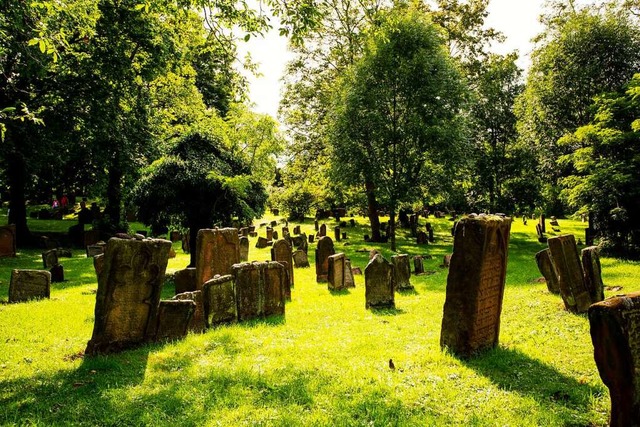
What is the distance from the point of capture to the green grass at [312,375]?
14.7 ft

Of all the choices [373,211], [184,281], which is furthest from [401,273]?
[373,211]

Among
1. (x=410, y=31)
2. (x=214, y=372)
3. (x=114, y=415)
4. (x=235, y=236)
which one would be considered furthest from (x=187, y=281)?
(x=410, y=31)

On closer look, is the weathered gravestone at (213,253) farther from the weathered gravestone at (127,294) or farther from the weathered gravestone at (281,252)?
the weathered gravestone at (127,294)

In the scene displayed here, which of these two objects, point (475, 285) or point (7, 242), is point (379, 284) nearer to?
point (475, 285)

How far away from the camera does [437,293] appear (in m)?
11.9

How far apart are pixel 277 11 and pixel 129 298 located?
622 cm

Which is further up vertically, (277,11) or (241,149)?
(241,149)

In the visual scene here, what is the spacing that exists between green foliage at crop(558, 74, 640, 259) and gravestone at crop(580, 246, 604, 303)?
10.3 meters

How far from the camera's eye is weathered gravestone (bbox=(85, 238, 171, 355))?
6.68 metres

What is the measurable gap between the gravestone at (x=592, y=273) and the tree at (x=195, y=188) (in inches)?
393

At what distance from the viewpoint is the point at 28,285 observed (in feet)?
36.3

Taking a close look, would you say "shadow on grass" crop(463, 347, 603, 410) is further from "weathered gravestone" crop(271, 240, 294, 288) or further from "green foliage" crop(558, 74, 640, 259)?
"green foliage" crop(558, 74, 640, 259)

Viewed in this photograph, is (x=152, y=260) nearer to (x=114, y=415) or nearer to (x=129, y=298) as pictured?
(x=129, y=298)

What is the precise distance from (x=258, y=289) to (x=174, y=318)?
1964 millimetres
